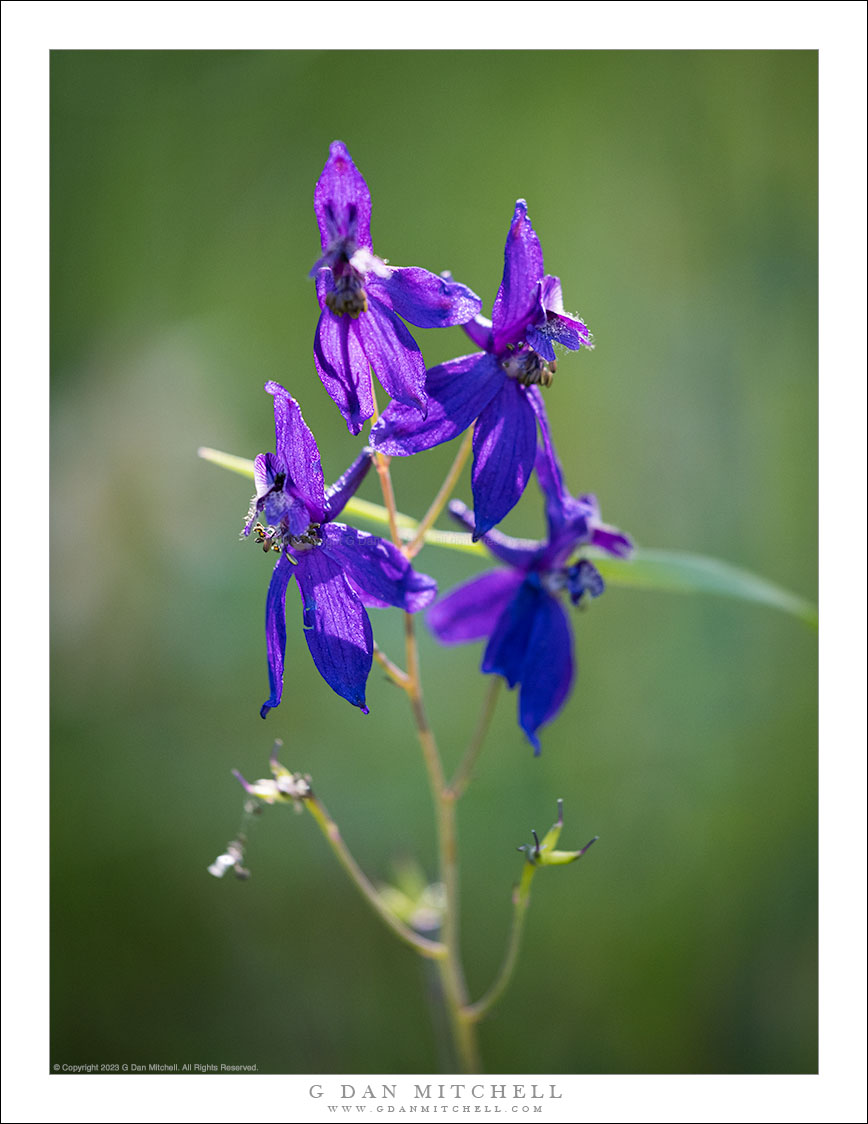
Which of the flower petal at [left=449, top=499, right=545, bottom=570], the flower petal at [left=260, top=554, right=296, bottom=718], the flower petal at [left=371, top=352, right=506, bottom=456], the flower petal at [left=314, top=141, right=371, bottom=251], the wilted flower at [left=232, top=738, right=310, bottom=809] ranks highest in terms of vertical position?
the flower petal at [left=314, top=141, right=371, bottom=251]

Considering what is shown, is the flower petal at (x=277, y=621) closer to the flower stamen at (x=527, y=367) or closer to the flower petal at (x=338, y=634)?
the flower petal at (x=338, y=634)

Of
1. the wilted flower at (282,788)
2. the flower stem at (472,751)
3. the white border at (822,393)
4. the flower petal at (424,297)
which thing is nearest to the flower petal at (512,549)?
the flower stem at (472,751)

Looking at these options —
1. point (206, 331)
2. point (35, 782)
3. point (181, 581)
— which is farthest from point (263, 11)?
point (35, 782)

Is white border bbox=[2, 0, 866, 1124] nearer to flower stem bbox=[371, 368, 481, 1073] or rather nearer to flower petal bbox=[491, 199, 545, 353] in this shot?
flower stem bbox=[371, 368, 481, 1073]

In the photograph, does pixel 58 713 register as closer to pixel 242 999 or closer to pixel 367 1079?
pixel 242 999

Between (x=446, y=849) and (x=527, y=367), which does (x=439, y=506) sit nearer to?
(x=527, y=367)

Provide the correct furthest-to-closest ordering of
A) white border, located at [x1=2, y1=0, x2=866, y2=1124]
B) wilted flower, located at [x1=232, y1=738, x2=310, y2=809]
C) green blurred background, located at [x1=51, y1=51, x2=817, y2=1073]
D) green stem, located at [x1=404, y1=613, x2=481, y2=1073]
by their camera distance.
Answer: green blurred background, located at [x1=51, y1=51, x2=817, y2=1073]
white border, located at [x1=2, y1=0, x2=866, y2=1124]
green stem, located at [x1=404, y1=613, x2=481, y2=1073]
wilted flower, located at [x1=232, y1=738, x2=310, y2=809]

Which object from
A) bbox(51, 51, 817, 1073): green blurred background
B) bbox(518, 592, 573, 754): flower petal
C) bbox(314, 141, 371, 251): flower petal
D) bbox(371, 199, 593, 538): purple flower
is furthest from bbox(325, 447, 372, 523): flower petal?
bbox(51, 51, 817, 1073): green blurred background
